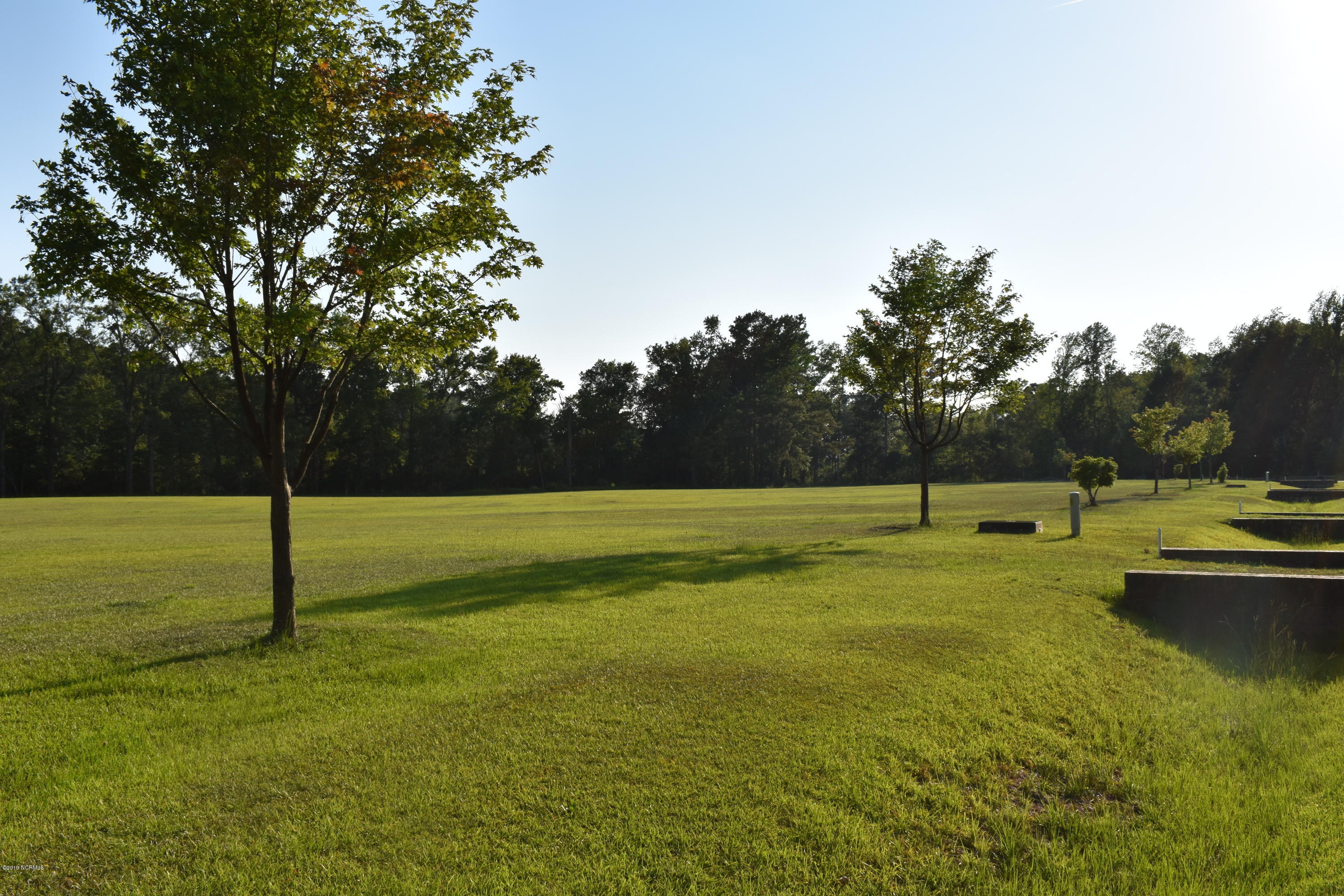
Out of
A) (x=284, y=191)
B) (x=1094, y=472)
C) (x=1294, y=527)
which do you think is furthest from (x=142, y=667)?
(x=1094, y=472)

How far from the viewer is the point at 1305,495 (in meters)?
39.2

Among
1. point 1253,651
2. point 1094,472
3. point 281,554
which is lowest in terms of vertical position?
point 1253,651

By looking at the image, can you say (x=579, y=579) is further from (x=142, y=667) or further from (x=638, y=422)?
(x=638, y=422)

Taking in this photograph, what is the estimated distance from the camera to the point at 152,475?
69.0m

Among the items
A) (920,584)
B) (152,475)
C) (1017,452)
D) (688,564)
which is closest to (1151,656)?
(920,584)

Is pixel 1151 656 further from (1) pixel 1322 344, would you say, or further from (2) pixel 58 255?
(1) pixel 1322 344

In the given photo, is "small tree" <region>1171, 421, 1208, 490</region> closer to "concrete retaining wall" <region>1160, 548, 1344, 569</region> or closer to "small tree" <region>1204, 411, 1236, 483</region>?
"small tree" <region>1204, 411, 1236, 483</region>

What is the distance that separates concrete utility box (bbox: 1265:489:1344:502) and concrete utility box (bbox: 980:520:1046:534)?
25.6 metres

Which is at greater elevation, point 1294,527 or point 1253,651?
point 1294,527

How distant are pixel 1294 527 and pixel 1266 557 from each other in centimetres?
1175

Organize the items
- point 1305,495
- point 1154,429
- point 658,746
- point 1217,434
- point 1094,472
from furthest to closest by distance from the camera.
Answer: point 1217,434
point 1154,429
point 1305,495
point 1094,472
point 658,746

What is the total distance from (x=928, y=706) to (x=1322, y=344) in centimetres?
10744

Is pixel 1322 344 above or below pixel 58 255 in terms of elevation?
above

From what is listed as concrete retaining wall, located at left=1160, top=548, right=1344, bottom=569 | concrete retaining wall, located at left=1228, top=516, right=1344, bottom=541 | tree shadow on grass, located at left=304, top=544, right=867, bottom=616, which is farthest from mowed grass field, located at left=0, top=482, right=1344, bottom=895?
concrete retaining wall, located at left=1228, top=516, right=1344, bottom=541
